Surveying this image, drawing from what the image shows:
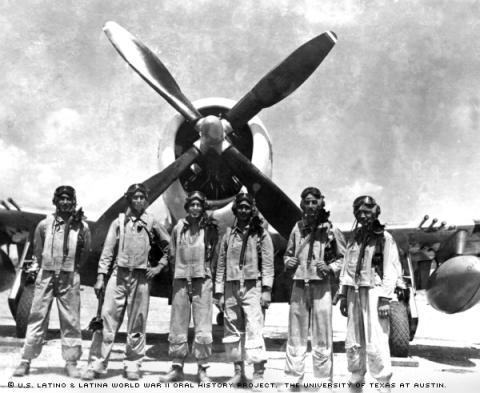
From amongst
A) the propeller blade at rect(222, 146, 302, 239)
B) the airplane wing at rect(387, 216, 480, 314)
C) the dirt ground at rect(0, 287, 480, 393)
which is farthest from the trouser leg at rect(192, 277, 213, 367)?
the airplane wing at rect(387, 216, 480, 314)

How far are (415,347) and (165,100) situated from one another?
609 centimetres

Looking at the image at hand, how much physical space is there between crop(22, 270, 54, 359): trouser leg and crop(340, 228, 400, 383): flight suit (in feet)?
9.05

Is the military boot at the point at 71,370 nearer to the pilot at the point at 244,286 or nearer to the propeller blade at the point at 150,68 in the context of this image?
the pilot at the point at 244,286

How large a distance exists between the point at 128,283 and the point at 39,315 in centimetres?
86

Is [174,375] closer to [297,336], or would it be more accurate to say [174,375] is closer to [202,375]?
[202,375]

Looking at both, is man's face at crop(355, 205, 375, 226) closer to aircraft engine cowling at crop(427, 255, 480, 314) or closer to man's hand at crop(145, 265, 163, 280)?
man's hand at crop(145, 265, 163, 280)

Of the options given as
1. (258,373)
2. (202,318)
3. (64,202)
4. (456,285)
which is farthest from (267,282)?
(456,285)

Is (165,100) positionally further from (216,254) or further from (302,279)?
(302,279)

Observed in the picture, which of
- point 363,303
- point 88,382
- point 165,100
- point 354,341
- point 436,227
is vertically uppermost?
point 165,100

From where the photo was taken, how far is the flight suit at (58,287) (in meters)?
4.86

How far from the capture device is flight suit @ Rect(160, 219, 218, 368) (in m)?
4.89

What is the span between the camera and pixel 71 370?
4.75m

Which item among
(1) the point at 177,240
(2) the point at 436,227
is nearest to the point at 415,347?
(2) the point at 436,227

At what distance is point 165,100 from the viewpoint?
7887 mm
